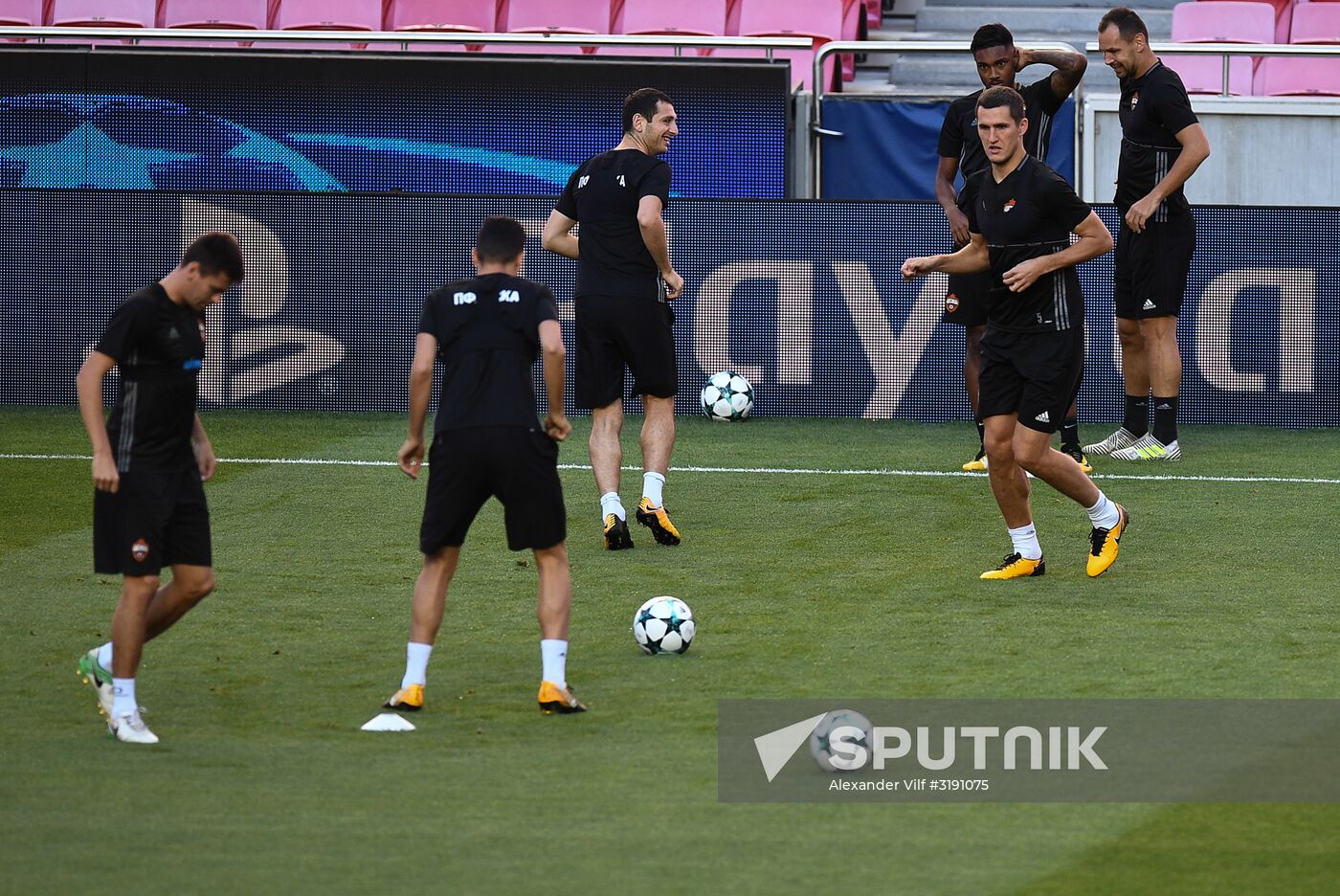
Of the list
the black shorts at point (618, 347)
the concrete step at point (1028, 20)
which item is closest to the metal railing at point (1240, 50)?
the concrete step at point (1028, 20)

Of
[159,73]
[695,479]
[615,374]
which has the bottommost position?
[695,479]

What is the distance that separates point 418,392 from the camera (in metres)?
6.14

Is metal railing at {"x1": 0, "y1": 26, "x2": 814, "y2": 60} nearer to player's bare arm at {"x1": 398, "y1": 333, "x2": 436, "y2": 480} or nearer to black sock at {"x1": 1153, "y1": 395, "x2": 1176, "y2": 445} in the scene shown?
black sock at {"x1": 1153, "y1": 395, "x2": 1176, "y2": 445}

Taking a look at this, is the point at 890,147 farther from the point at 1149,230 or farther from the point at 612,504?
the point at 612,504

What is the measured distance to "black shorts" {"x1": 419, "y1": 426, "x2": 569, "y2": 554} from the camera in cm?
609

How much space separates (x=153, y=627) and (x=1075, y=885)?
3154mm

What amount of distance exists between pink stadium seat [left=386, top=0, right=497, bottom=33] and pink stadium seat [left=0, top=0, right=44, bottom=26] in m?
3.47

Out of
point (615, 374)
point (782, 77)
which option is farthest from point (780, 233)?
point (615, 374)

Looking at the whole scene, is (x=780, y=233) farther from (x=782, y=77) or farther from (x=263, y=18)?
(x=263, y=18)

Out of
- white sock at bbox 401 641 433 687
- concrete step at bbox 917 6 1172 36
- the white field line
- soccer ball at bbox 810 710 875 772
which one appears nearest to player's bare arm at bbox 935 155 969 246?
the white field line

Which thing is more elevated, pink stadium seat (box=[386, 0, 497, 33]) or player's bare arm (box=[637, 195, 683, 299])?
pink stadium seat (box=[386, 0, 497, 33])

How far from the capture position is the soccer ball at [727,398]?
13.8 meters

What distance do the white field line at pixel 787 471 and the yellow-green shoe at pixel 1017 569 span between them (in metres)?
2.93

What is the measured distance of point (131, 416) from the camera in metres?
5.96
